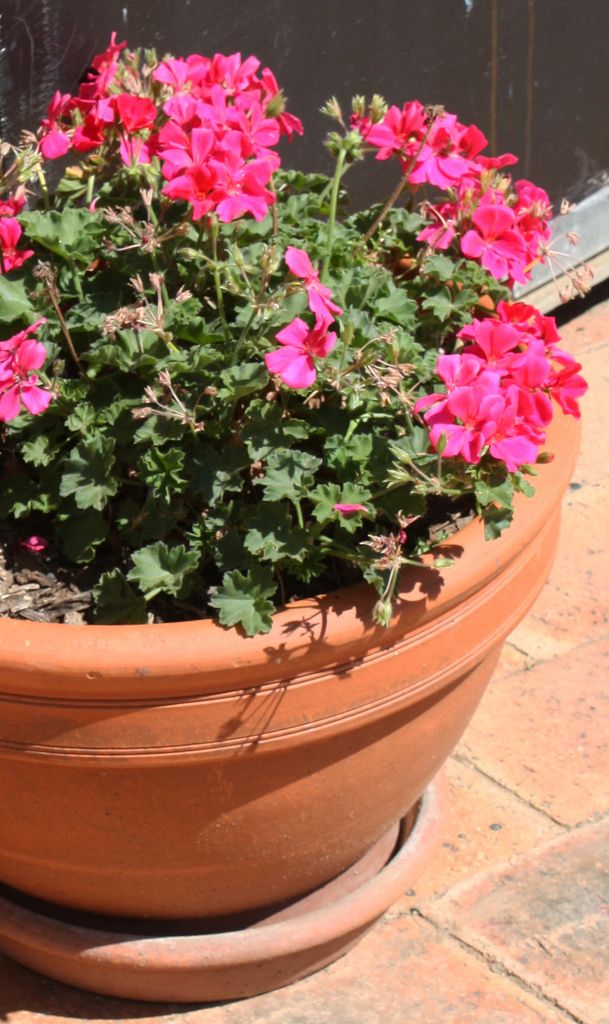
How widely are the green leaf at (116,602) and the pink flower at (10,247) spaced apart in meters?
0.42

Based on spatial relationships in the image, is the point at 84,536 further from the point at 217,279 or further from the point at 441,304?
the point at 441,304

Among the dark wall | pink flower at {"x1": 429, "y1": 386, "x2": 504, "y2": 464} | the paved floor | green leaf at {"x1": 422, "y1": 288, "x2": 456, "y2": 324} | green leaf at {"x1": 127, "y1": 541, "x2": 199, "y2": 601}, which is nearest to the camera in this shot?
pink flower at {"x1": 429, "y1": 386, "x2": 504, "y2": 464}

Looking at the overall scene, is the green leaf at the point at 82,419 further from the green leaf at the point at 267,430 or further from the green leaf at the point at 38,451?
the green leaf at the point at 267,430

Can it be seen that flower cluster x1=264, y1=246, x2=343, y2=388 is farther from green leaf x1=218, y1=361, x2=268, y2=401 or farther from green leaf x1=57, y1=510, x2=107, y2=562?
green leaf x1=57, y1=510, x2=107, y2=562

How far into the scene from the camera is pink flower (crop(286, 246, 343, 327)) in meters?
1.37

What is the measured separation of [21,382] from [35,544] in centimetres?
24

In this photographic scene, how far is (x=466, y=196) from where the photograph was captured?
165 cm

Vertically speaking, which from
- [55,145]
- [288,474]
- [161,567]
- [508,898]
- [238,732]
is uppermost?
[55,145]

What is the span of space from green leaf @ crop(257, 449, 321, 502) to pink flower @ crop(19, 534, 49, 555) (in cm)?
32

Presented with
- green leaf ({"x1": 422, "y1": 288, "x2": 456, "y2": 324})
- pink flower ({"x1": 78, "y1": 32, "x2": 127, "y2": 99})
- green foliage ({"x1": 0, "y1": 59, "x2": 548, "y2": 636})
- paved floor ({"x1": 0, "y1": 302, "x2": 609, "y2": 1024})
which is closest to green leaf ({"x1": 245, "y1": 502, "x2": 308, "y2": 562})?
green foliage ({"x1": 0, "y1": 59, "x2": 548, "y2": 636})

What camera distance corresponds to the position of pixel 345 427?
1522 millimetres

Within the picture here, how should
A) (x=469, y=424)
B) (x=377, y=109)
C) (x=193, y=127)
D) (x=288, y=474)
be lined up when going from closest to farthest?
(x=469, y=424), (x=288, y=474), (x=193, y=127), (x=377, y=109)

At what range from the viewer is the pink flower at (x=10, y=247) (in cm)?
159

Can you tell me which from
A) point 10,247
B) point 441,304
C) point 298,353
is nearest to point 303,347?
point 298,353
